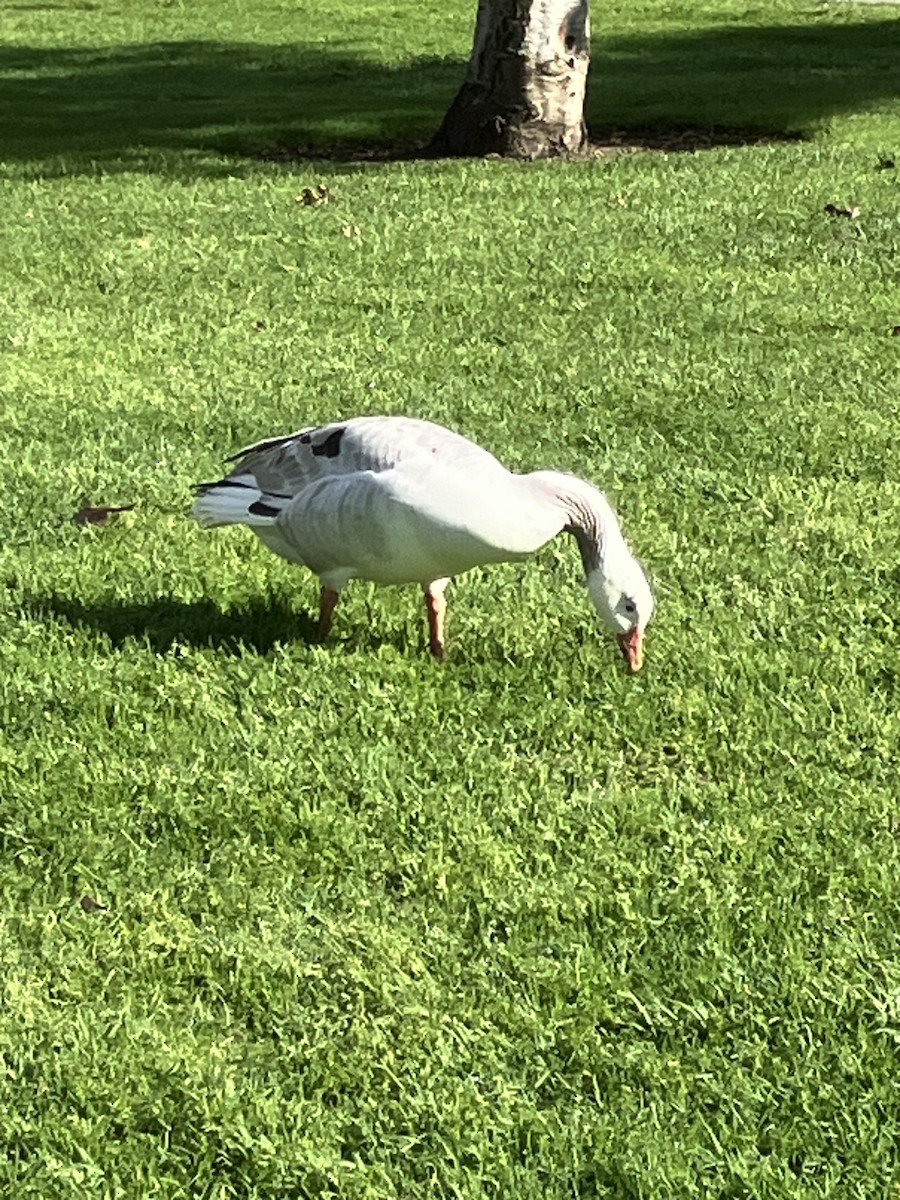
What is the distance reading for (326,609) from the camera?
17.4 ft

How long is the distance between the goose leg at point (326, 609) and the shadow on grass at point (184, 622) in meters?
0.07

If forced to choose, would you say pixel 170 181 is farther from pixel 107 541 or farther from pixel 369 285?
pixel 107 541

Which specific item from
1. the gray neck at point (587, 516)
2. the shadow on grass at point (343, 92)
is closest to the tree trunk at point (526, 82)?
the shadow on grass at point (343, 92)

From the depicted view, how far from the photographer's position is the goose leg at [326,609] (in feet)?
17.2

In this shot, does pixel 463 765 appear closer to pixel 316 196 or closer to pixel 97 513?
pixel 97 513

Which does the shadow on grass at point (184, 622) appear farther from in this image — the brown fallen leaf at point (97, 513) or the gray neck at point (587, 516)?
the gray neck at point (587, 516)

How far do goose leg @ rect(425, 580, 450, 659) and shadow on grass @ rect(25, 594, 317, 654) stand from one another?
38 centimetres

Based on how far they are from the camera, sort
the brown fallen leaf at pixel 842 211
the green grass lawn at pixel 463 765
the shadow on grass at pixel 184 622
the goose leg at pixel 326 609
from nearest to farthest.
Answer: the green grass lawn at pixel 463 765, the goose leg at pixel 326 609, the shadow on grass at pixel 184 622, the brown fallen leaf at pixel 842 211

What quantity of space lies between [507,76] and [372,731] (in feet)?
33.8

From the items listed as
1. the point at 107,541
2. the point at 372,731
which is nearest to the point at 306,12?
the point at 107,541

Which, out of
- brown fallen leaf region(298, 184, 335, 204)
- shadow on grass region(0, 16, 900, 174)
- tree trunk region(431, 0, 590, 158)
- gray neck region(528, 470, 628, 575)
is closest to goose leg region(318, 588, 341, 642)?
gray neck region(528, 470, 628, 575)

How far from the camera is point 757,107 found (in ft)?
54.2

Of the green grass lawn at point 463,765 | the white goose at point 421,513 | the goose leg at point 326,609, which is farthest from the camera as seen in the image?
the goose leg at point 326,609

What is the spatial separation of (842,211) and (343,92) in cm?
775
